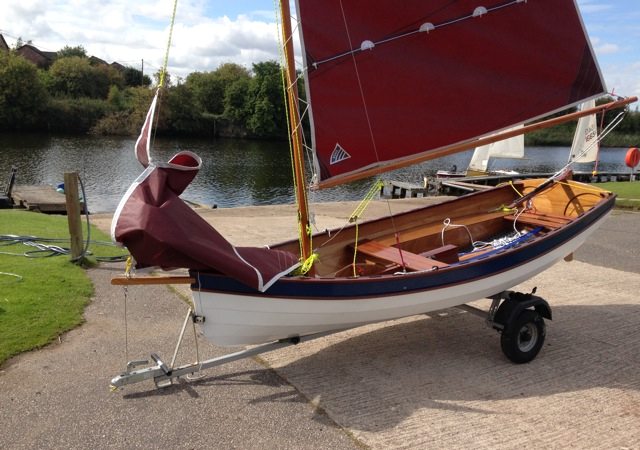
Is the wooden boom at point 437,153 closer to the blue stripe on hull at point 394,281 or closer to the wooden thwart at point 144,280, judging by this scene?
the blue stripe on hull at point 394,281

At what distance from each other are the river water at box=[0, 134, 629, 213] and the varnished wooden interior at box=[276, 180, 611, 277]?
375 inches

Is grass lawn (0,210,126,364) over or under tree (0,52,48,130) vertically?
under

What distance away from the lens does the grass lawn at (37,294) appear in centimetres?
563

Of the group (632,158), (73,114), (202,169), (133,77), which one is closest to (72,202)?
(632,158)

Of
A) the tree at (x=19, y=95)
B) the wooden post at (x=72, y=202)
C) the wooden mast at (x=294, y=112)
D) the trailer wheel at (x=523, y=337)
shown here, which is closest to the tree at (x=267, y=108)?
the tree at (x=19, y=95)

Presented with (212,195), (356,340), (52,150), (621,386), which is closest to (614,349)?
(621,386)

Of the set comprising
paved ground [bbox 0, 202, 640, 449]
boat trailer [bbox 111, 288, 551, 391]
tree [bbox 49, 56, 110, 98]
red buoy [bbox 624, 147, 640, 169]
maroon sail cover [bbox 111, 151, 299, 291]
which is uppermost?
tree [bbox 49, 56, 110, 98]

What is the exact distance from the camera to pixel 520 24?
613 cm

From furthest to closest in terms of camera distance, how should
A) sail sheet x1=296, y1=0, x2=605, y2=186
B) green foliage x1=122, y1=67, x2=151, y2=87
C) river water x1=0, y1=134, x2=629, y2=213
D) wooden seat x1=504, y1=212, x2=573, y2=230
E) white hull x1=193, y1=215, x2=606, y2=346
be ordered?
green foliage x1=122, y1=67, x2=151, y2=87, river water x1=0, y1=134, x2=629, y2=213, wooden seat x1=504, y1=212, x2=573, y2=230, sail sheet x1=296, y1=0, x2=605, y2=186, white hull x1=193, y1=215, x2=606, y2=346

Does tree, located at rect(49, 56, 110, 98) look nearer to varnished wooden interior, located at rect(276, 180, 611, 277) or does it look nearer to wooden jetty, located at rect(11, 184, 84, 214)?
wooden jetty, located at rect(11, 184, 84, 214)

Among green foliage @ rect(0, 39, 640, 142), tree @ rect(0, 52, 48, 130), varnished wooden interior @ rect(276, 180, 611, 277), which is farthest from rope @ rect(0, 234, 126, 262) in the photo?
tree @ rect(0, 52, 48, 130)

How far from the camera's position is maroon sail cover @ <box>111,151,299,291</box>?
4074 mm

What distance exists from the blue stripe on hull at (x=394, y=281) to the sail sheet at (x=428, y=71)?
1.13 meters

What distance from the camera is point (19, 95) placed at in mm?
63281
